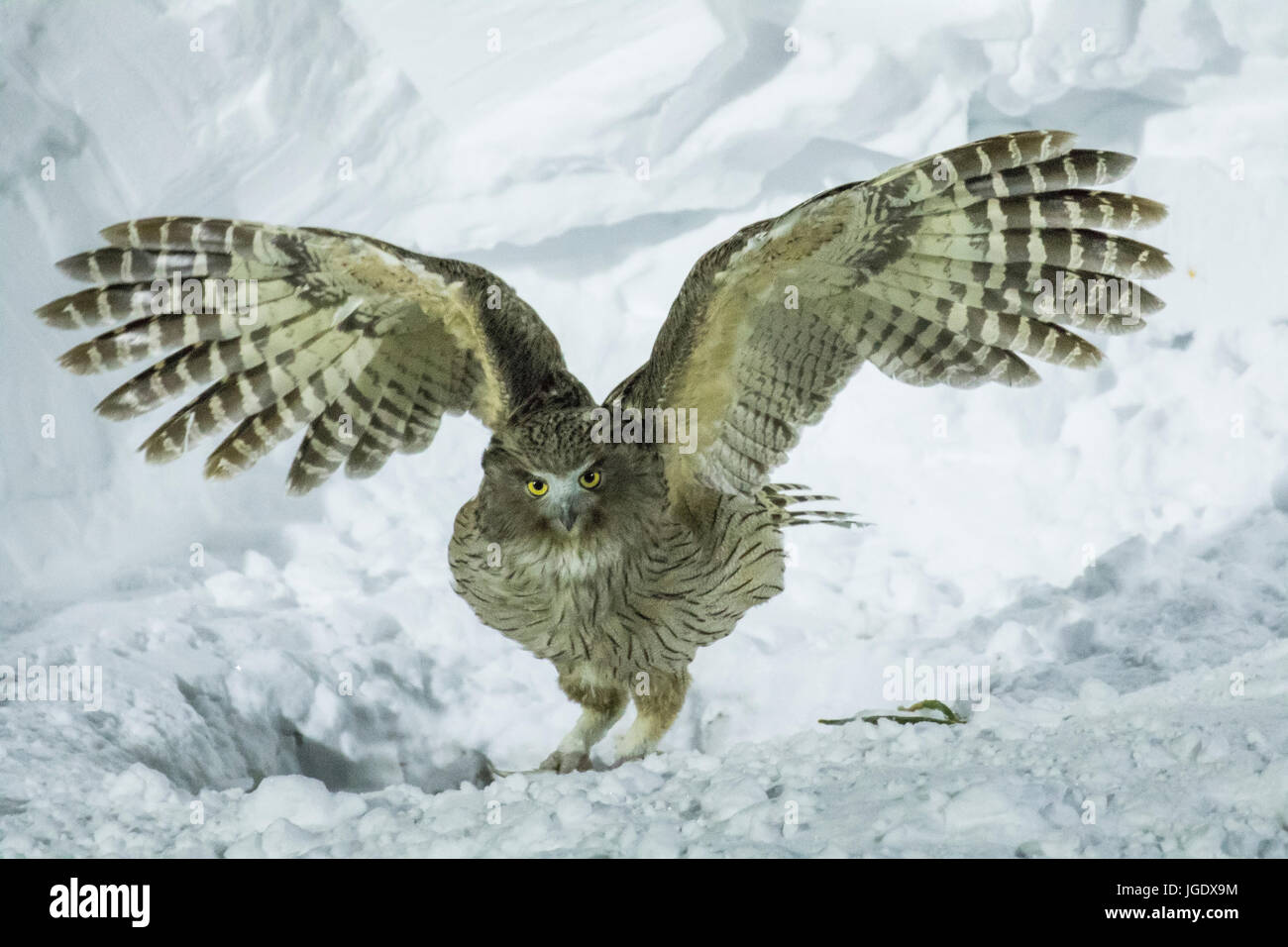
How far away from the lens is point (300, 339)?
129 inches

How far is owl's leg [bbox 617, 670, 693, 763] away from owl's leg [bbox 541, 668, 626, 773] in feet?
0.30

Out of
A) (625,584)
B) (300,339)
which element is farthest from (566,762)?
(300,339)

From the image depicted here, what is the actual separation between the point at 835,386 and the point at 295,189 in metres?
3.41

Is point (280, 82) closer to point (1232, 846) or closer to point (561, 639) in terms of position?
point (561, 639)

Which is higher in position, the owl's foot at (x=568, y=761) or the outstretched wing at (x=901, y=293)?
the outstretched wing at (x=901, y=293)

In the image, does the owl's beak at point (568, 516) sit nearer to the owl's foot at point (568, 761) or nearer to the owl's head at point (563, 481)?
the owl's head at point (563, 481)

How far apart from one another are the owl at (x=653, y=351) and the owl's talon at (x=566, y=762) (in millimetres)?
284

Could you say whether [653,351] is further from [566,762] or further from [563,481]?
[566,762]

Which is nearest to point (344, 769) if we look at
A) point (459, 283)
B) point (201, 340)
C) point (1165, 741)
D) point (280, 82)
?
point (201, 340)

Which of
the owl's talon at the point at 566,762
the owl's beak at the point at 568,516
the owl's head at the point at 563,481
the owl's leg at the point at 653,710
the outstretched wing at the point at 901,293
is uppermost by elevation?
the outstretched wing at the point at 901,293

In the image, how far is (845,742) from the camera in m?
Result: 2.86

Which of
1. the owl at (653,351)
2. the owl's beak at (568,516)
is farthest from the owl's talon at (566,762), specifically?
the owl's beak at (568,516)

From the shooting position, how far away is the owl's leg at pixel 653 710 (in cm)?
A: 342

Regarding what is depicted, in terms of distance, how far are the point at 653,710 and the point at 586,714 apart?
250 mm
